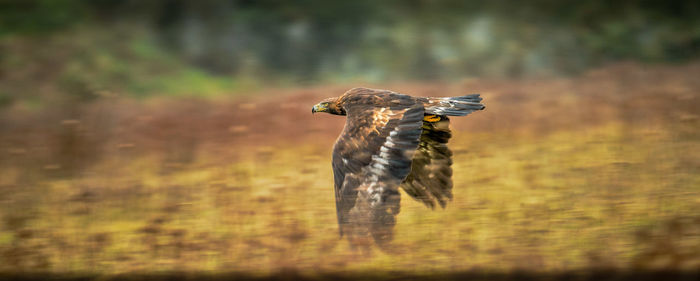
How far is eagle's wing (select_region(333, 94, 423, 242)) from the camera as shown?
297 centimetres

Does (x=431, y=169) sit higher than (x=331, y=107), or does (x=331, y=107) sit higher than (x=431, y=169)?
(x=331, y=107)

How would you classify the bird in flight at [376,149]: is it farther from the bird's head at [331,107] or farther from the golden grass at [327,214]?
the golden grass at [327,214]

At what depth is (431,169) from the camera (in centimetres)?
376

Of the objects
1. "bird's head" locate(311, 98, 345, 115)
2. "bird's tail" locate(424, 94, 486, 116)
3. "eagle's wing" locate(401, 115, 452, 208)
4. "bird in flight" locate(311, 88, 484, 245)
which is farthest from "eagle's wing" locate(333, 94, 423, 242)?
"eagle's wing" locate(401, 115, 452, 208)

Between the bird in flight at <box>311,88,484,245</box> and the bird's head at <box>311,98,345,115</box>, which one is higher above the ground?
the bird's head at <box>311,98,345,115</box>

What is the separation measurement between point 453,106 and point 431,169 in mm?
532

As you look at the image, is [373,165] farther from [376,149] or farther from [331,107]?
[331,107]

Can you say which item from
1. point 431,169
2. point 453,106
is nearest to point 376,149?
point 453,106

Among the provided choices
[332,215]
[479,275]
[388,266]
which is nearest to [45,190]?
[332,215]

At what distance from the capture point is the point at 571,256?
3.84 m

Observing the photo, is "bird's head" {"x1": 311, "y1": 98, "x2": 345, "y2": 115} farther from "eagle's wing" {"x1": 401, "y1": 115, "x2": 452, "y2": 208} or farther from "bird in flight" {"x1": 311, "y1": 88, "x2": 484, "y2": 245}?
"eagle's wing" {"x1": 401, "y1": 115, "x2": 452, "y2": 208}

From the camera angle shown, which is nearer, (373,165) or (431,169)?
(373,165)

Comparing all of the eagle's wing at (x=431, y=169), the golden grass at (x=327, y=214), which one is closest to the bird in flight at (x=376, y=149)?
the eagle's wing at (x=431, y=169)

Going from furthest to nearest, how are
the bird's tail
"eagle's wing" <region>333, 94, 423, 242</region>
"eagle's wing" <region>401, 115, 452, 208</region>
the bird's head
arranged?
1. "eagle's wing" <region>401, 115, 452, 208</region>
2. the bird's head
3. the bird's tail
4. "eagle's wing" <region>333, 94, 423, 242</region>
